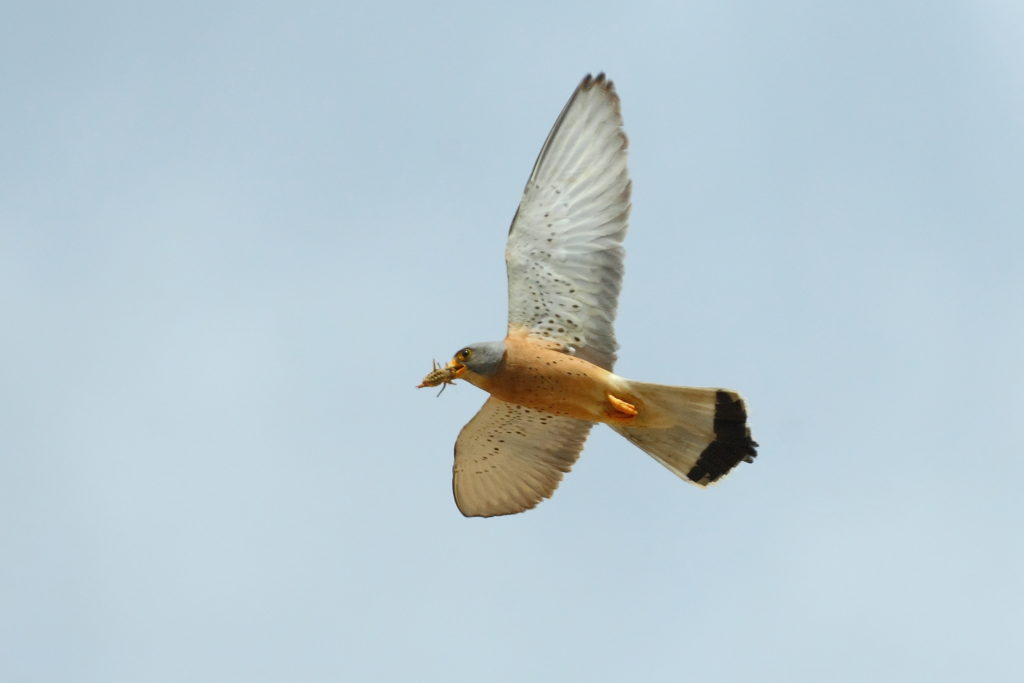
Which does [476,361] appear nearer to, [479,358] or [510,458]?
[479,358]

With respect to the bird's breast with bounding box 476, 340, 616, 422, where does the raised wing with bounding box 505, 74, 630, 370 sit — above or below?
above

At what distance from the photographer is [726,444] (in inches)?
615

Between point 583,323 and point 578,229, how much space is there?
2.94 ft

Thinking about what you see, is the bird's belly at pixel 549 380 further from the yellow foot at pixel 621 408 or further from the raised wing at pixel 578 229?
the raised wing at pixel 578 229

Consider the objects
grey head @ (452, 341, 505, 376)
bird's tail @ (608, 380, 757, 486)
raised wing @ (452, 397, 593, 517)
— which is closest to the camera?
grey head @ (452, 341, 505, 376)

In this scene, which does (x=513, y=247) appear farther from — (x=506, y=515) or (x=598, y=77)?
(x=506, y=515)

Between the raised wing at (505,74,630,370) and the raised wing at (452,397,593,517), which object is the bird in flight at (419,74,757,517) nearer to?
the raised wing at (505,74,630,370)

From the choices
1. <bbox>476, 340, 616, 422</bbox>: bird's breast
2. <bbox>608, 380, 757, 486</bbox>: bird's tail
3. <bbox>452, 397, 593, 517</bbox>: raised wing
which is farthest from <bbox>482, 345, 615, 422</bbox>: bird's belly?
<bbox>452, 397, 593, 517</bbox>: raised wing

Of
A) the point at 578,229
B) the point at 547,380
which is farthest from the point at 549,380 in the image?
the point at 578,229

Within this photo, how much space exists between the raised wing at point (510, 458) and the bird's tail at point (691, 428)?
0.76 m

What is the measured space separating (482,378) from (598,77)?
2.97 m

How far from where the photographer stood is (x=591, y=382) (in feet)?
50.0

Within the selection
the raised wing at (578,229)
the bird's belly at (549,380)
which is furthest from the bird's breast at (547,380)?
the raised wing at (578,229)

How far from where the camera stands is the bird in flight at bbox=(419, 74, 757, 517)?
15227mm
